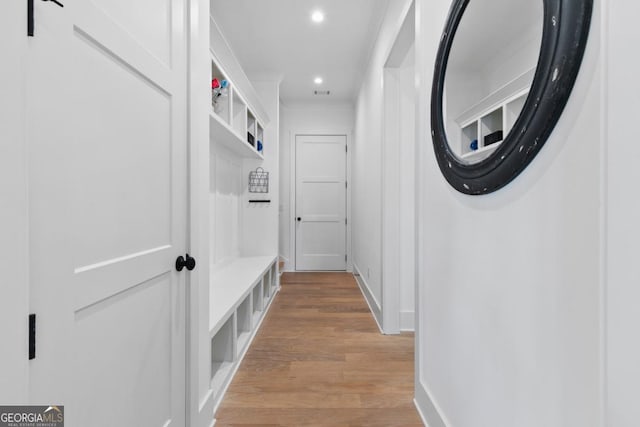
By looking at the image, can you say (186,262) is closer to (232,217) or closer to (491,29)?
(491,29)

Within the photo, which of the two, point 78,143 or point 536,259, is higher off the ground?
point 78,143

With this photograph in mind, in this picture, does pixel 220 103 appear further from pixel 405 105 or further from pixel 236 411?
pixel 236 411

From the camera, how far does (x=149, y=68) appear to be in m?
1.06

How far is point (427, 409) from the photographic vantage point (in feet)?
5.06

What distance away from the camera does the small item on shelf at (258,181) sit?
156 inches

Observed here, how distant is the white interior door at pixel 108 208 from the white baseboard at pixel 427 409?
1.09 meters

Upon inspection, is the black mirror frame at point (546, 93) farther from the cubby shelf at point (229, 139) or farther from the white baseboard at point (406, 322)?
the white baseboard at point (406, 322)

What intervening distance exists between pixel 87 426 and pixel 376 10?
320cm

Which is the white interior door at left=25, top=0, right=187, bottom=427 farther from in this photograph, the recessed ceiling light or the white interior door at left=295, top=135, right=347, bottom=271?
the white interior door at left=295, top=135, right=347, bottom=271

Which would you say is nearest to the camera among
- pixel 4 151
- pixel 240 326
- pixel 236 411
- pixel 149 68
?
pixel 4 151

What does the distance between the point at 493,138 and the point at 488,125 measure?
75 millimetres

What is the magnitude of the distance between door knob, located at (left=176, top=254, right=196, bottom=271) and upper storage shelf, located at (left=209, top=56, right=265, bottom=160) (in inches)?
43.6

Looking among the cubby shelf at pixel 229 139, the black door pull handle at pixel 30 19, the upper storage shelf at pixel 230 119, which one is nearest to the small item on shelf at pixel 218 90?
the upper storage shelf at pixel 230 119

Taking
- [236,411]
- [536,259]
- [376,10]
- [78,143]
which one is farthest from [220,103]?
[536,259]
